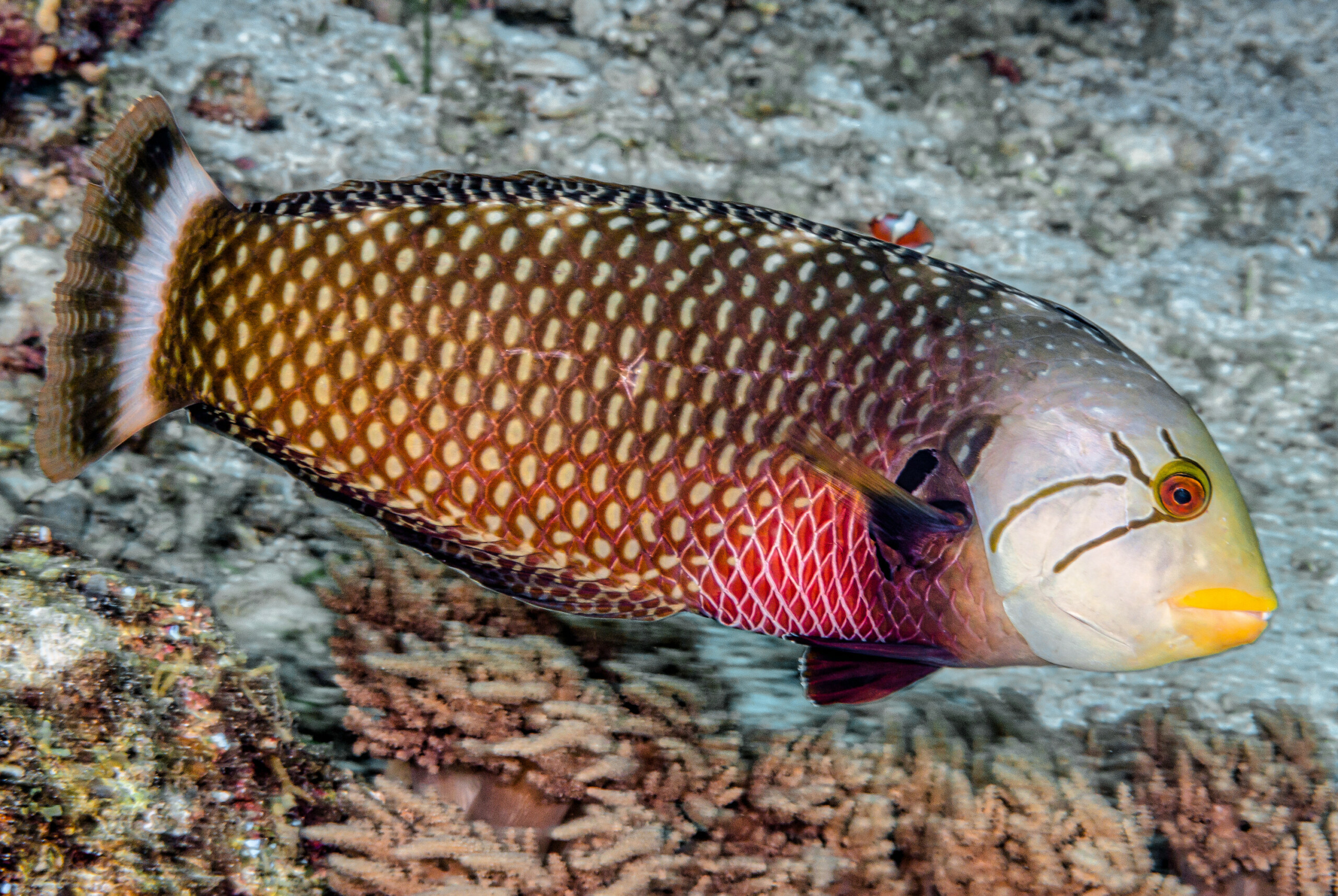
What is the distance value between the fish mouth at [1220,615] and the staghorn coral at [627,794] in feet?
2.73

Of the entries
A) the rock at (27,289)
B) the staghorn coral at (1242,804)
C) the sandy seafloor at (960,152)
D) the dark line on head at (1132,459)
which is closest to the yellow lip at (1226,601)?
the dark line on head at (1132,459)

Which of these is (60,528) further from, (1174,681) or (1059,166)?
(1059,166)

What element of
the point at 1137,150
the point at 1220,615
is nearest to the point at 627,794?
the point at 1220,615

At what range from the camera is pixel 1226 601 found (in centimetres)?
164

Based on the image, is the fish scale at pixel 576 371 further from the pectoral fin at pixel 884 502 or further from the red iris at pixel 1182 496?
the red iris at pixel 1182 496

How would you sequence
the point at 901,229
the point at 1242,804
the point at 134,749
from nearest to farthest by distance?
the point at 134,749
the point at 1242,804
the point at 901,229

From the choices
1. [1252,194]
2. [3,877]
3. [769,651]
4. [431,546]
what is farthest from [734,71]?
[3,877]

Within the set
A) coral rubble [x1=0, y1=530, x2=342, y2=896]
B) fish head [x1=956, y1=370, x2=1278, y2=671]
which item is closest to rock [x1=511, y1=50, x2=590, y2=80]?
coral rubble [x1=0, y1=530, x2=342, y2=896]

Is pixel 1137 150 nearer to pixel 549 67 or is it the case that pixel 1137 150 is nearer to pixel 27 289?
pixel 549 67

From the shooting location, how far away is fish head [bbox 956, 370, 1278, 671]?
5.43 ft

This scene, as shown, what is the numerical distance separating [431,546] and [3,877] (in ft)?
2.97

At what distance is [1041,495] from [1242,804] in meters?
1.44

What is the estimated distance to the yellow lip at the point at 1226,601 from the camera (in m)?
1.63

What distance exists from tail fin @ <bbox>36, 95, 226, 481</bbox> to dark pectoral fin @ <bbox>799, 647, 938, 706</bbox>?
1662 mm
